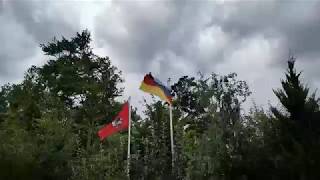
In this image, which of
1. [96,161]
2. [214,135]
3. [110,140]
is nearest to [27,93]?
[110,140]

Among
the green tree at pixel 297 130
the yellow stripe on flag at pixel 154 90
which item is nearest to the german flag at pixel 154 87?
the yellow stripe on flag at pixel 154 90

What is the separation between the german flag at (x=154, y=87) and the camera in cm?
2636

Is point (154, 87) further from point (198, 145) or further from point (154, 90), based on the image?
point (198, 145)

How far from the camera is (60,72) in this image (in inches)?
2105

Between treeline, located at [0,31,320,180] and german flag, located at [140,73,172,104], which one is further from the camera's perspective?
german flag, located at [140,73,172,104]

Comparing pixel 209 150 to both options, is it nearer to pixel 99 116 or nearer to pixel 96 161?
pixel 96 161

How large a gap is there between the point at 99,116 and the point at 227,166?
3572cm

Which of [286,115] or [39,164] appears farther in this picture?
[39,164]

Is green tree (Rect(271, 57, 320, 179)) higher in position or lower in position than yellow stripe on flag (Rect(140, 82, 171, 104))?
lower

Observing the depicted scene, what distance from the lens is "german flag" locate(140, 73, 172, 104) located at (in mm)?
Answer: 26359

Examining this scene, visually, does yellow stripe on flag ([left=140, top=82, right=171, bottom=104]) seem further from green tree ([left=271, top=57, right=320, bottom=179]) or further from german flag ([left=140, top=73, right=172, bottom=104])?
green tree ([left=271, top=57, right=320, bottom=179])

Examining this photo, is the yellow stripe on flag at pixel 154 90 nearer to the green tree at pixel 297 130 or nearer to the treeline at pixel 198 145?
the treeline at pixel 198 145

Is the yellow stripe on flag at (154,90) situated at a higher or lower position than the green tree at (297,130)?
higher

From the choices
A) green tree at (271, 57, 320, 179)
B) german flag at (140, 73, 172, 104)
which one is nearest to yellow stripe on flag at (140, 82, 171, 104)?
german flag at (140, 73, 172, 104)
